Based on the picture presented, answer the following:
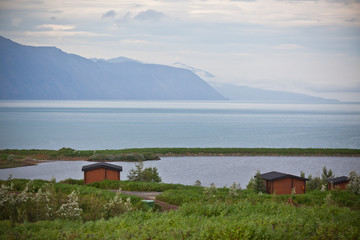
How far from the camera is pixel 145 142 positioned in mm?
81938

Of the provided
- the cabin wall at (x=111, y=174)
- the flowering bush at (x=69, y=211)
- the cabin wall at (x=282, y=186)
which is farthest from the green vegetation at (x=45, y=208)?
the cabin wall at (x=282, y=186)

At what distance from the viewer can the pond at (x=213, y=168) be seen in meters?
32.8

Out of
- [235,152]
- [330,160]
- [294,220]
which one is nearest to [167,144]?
[235,152]

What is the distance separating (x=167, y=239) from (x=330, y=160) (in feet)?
143

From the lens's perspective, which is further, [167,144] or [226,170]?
[167,144]

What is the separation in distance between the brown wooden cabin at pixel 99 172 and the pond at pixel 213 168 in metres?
7.30

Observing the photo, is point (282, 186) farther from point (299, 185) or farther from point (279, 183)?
point (299, 185)

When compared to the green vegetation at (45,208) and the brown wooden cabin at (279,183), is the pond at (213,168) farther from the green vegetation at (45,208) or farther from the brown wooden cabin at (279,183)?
the green vegetation at (45,208)

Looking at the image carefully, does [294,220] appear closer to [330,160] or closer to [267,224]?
[267,224]

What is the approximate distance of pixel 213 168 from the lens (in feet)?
130

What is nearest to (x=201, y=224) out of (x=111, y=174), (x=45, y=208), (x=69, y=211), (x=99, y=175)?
(x=69, y=211)

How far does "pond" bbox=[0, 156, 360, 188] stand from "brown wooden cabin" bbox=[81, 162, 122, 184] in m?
7.30

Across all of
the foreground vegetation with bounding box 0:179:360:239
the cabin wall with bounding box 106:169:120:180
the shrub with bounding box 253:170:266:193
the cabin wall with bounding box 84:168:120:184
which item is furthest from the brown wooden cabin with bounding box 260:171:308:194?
the foreground vegetation with bounding box 0:179:360:239

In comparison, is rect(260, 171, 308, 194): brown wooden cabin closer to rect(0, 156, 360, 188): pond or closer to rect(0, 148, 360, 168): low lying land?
rect(0, 156, 360, 188): pond
